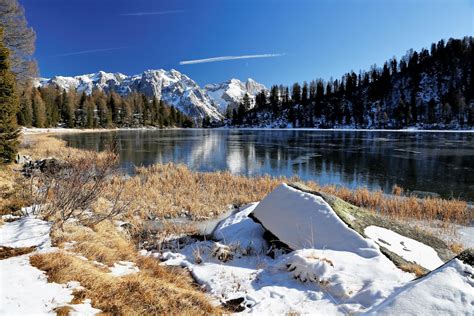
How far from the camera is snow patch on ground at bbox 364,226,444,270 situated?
6105 mm

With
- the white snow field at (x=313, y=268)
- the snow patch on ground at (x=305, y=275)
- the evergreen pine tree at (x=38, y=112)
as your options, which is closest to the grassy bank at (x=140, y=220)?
the snow patch on ground at (x=305, y=275)

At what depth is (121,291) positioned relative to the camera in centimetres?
402

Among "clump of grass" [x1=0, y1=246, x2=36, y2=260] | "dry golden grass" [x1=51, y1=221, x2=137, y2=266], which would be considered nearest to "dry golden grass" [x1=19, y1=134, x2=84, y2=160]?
"dry golden grass" [x1=51, y1=221, x2=137, y2=266]

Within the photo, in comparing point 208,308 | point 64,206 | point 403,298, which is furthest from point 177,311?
point 64,206

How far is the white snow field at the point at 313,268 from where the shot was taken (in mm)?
3480

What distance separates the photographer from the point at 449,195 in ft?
51.1

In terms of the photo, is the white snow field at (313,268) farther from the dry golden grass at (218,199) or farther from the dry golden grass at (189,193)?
the dry golden grass at (218,199)

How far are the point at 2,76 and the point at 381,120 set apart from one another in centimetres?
12387

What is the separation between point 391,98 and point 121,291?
152 m

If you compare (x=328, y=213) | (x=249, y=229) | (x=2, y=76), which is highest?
(x=2, y=76)

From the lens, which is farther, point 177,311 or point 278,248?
point 278,248

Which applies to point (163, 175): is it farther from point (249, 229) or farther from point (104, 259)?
point (104, 259)

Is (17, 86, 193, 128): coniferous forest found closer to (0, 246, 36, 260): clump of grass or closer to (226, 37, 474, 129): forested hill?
(226, 37, 474, 129): forested hill

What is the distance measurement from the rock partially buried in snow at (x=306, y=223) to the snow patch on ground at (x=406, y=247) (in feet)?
2.11
